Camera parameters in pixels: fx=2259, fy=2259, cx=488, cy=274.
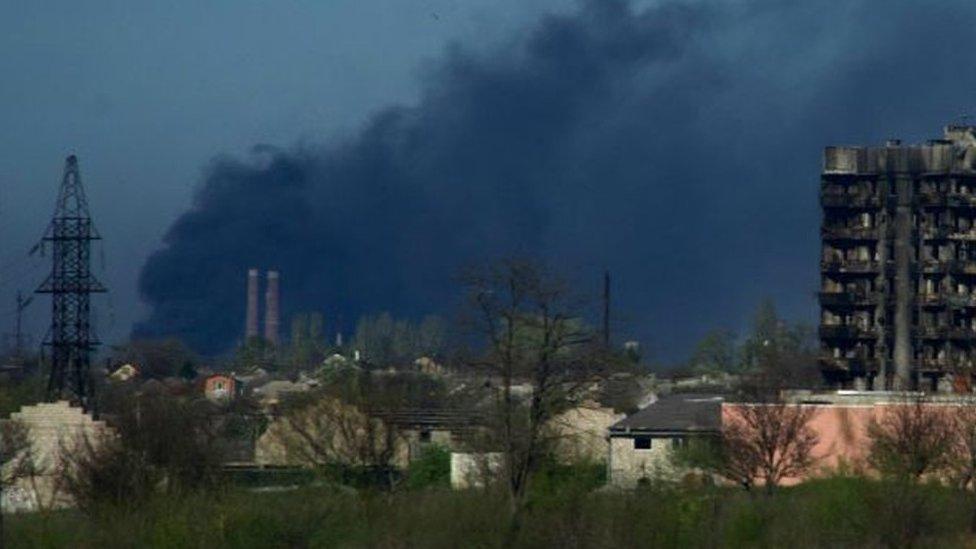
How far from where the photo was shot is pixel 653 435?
190 ft

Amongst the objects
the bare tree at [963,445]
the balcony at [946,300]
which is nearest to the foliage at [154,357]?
the balcony at [946,300]

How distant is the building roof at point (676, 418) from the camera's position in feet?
190

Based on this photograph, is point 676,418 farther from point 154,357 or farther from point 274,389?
point 154,357

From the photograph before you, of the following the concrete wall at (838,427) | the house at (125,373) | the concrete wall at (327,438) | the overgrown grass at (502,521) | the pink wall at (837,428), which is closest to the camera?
the overgrown grass at (502,521)

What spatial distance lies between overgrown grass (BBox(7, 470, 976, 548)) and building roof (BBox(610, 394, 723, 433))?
818 inches

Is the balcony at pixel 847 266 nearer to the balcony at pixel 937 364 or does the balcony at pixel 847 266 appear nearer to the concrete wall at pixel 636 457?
the balcony at pixel 937 364

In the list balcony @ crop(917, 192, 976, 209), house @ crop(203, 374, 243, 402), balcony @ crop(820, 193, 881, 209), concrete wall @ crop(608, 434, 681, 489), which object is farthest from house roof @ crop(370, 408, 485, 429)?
balcony @ crop(917, 192, 976, 209)

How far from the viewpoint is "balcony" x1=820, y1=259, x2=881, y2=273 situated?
Result: 83.6 metres

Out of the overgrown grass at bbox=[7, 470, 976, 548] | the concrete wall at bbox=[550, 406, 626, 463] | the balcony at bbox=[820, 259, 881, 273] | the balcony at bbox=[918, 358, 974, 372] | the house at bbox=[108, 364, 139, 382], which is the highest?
the balcony at bbox=[820, 259, 881, 273]

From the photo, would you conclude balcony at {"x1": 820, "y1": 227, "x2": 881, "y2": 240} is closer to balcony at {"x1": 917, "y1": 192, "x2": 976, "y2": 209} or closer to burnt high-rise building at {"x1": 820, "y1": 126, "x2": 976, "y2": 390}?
burnt high-rise building at {"x1": 820, "y1": 126, "x2": 976, "y2": 390}

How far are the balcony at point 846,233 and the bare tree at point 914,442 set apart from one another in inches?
1254

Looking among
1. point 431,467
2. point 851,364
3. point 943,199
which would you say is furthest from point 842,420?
point 943,199

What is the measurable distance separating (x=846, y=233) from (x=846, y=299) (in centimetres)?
244

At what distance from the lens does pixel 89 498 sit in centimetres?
3319
